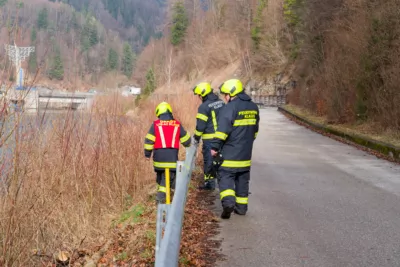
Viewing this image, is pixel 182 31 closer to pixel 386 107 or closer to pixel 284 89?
pixel 284 89

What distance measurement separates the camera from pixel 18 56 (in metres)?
5.52

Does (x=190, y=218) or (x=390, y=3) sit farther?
(x=390, y=3)

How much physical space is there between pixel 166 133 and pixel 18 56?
316 cm

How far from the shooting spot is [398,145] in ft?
49.0

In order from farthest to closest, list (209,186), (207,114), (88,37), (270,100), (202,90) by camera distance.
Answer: (270,100) → (88,37) → (209,186) → (202,90) → (207,114)

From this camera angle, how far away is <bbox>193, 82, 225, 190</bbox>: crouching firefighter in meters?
9.16

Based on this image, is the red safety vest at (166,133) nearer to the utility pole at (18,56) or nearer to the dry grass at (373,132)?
the utility pole at (18,56)

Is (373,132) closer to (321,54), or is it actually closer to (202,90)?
(202,90)

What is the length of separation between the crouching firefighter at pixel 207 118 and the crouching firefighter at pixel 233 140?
5.98 feet

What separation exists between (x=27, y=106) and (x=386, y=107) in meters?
14.7

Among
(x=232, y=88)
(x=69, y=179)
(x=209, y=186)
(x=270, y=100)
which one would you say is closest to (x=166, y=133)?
(x=232, y=88)

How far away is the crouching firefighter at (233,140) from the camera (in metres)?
7.08

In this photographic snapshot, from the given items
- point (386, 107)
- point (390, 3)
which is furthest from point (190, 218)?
point (390, 3)

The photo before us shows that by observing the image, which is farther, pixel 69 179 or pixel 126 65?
pixel 126 65
